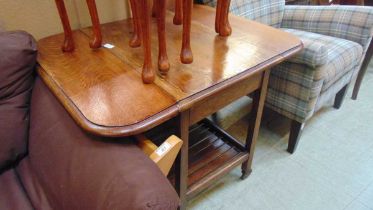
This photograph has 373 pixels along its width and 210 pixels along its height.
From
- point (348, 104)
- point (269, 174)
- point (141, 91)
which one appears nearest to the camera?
point (141, 91)

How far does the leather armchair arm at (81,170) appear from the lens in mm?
553

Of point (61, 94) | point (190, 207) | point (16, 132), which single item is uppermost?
point (61, 94)

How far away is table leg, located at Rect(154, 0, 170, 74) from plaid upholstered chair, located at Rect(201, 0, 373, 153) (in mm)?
668

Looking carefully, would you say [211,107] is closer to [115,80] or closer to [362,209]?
[115,80]

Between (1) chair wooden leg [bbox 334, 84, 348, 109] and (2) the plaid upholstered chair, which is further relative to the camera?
(1) chair wooden leg [bbox 334, 84, 348, 109]

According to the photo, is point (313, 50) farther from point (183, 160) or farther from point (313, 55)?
point (183, 160)

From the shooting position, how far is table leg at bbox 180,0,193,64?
766mm

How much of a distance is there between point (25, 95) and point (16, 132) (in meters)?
0.12

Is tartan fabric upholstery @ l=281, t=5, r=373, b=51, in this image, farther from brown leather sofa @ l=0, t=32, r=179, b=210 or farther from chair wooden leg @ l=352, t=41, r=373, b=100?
brown leather sofa @ l=0, t=32, r=179, b=210

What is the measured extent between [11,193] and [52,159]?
206 mm

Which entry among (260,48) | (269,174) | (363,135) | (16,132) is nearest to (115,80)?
(16,132)

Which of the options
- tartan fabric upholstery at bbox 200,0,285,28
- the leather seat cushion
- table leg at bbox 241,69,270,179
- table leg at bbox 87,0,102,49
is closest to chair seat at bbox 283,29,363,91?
tartan fabric upholstery at bbox 200,0,285,28

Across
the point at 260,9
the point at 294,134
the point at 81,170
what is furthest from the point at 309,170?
the point at 81,170

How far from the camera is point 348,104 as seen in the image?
71.3 inches
